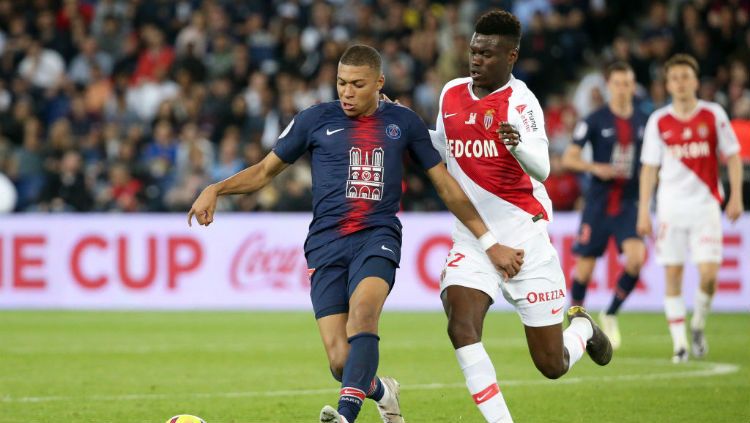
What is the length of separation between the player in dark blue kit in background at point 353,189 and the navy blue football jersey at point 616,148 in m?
5.30

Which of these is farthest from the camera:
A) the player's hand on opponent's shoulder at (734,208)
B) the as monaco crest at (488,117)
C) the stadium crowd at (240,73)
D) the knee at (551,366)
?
the stadium crowd at (240,73)

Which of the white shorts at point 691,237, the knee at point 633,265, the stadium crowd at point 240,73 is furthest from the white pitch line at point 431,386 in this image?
the stadium crowd at point 240,73

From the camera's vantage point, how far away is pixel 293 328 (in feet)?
48.0

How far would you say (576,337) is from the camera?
752cm

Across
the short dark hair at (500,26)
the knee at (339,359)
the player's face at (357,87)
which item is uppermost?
the short dark hair at (500,26)

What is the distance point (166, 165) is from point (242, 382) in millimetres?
9713

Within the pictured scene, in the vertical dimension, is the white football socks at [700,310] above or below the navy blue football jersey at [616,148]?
below

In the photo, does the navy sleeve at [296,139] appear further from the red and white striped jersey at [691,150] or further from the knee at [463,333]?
the red and white striped jersey at [691,150]

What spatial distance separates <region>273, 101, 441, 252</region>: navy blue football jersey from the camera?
6855 millimetres

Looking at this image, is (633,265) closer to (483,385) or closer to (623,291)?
(623,291)

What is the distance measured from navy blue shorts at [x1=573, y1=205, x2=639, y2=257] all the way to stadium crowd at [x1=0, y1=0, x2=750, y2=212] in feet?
17.4

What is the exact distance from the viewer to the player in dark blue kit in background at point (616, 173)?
39.1 feet

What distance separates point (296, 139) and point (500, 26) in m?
1.28

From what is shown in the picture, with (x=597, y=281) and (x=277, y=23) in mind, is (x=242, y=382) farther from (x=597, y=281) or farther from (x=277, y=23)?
(x=277, y=23)
